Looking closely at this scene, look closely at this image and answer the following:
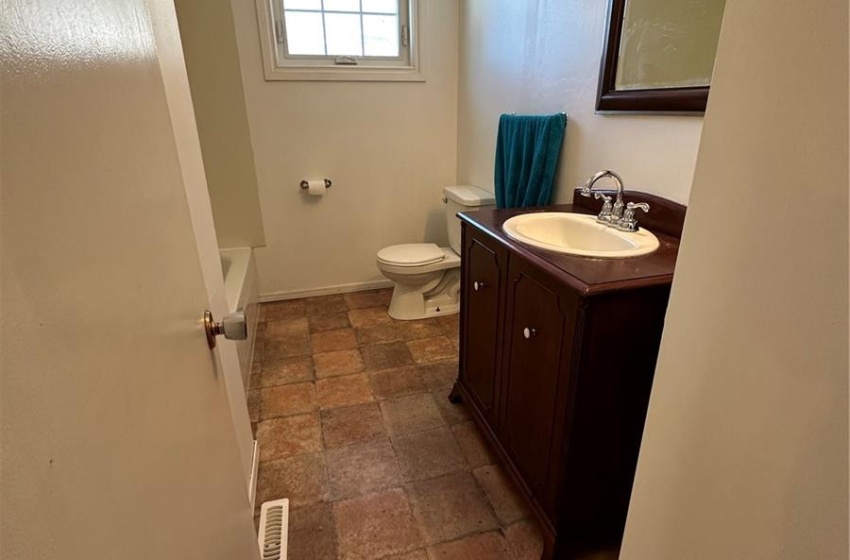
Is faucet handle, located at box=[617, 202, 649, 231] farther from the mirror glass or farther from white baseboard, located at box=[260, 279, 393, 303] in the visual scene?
white baseboard, located at box=[260, 279, 393, 303]

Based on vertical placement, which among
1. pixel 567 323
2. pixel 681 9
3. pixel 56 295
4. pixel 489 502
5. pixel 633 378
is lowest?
pixel 489 502

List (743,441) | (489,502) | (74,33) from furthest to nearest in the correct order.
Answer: (489,502)
(743,441)
(74,33)

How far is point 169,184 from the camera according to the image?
0.69 m

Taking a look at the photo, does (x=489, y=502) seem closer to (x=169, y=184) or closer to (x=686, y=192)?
(x=686, y=192)

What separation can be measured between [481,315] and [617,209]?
588 millimetres

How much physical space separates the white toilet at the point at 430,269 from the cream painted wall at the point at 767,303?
78.4 inches

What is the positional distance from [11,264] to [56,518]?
189mm

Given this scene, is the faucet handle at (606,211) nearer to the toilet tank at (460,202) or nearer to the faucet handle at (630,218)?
the faucet handle at (630,218)

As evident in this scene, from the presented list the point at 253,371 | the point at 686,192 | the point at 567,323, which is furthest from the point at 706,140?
the point at 253,371

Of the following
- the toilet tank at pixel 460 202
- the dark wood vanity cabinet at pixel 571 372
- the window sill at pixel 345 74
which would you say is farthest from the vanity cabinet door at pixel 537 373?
the window sill at pixel 345 74

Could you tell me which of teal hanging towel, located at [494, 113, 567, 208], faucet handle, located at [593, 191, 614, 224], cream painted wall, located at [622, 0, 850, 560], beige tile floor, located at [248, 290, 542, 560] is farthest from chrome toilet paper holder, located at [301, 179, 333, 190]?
cream painted wall, located at [622, 0, 850, 560]

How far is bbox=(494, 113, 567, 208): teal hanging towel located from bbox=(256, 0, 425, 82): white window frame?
1008mm

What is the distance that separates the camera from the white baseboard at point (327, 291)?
3.16 metres

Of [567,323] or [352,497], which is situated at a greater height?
[567,323]
